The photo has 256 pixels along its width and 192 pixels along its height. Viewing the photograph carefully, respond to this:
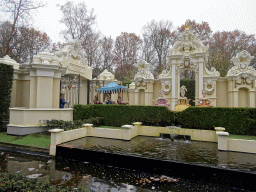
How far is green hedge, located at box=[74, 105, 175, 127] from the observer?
988 centimetres

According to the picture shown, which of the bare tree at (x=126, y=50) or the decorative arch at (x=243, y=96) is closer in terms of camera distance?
the decorative arch at (x=243, y=96)

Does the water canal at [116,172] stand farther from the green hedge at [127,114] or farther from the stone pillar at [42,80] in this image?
the stone pillar at [42,80]

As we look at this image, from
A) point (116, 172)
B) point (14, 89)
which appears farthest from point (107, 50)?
point (116, 172)

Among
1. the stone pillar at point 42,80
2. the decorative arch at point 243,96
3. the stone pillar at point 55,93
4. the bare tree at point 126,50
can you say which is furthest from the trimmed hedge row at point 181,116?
the bare tree at point 126,50

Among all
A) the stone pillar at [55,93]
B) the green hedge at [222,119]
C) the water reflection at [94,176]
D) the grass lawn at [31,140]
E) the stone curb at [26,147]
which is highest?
the stone pillar at [55,93]

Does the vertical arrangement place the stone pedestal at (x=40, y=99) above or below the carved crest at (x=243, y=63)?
below

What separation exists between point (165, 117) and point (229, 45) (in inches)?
837

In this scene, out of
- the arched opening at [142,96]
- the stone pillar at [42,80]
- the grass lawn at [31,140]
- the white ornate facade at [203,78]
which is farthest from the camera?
the arched opening at [142,96]

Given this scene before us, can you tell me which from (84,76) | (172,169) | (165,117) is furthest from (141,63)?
(172,169)

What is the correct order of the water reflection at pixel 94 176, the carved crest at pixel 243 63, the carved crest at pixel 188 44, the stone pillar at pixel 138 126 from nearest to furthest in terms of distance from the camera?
the water reflection at pixel 94 176 → the stone pillar at pixel 138 126 → the carved crest at pixel 243 63 → the carved crest at pixel 188 44

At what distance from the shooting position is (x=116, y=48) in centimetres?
2952

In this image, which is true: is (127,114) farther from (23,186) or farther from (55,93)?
(23,186)

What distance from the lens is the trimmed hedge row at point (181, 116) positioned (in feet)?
28.2

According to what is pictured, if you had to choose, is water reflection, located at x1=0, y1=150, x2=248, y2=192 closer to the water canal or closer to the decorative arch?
the water canal
